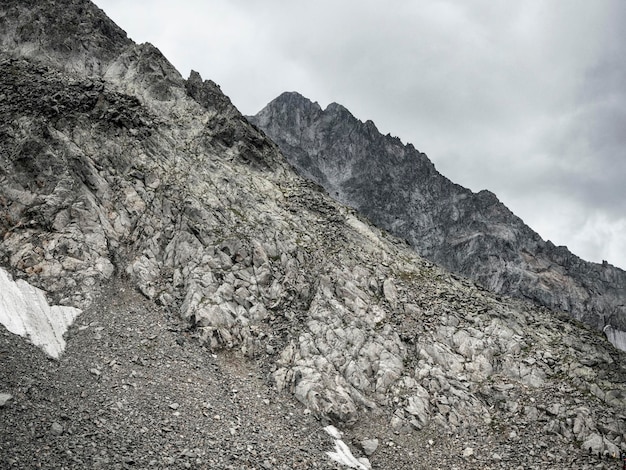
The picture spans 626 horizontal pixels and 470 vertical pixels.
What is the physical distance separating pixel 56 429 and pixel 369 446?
57.9 ft

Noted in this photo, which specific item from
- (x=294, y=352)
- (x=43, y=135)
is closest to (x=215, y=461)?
(x=294, y=352)

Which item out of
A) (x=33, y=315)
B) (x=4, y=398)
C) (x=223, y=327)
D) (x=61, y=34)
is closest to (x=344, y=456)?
(x=223, y=327)

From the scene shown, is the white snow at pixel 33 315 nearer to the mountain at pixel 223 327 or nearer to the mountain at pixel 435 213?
the mountain at pixel 223 327

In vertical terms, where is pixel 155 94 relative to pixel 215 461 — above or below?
above

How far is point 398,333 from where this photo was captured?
114ft

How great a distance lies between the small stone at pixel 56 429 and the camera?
17172mm

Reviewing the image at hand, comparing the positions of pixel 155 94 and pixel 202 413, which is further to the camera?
pixel 155 94

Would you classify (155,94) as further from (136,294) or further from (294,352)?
(294,352)

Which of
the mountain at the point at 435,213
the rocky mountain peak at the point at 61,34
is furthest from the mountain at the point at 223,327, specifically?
the mountain at the point at 435,213

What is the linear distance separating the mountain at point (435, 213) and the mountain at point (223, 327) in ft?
245

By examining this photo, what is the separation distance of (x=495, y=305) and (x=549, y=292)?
273 feet

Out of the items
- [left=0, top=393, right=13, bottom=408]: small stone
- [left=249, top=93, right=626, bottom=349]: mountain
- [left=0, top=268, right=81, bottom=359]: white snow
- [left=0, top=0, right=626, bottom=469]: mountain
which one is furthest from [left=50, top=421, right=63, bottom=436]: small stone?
[left=249, top=93, right=626, bottom=349]: mountain

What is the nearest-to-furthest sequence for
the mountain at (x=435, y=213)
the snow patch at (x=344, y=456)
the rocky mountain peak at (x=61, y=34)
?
the snow patch at (x=344, y=456) < the rocky mountain peak at (x=61, y=34) < the mountain at (x=435, y=213)

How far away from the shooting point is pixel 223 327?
103ft
